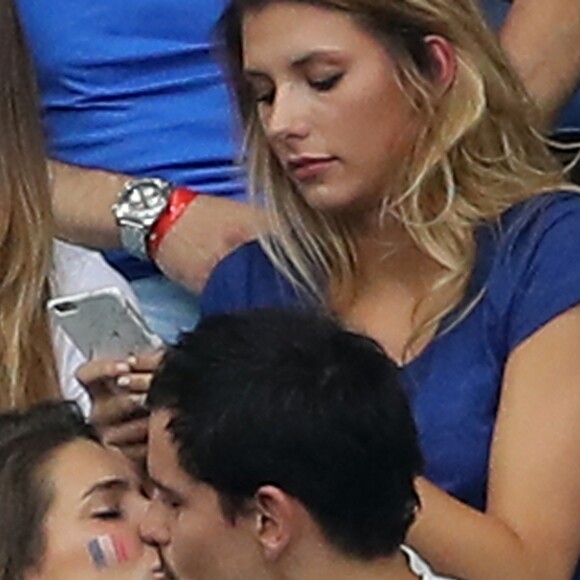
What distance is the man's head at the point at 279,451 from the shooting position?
2.21 metres

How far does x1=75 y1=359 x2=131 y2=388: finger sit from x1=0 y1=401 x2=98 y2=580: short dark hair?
42 mm

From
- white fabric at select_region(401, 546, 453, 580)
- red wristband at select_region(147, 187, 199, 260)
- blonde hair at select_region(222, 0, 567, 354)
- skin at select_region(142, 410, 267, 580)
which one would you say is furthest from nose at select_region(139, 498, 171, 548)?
red wristband at select_region(147, 187, 199, 260)

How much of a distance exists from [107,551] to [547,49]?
0.92 metres

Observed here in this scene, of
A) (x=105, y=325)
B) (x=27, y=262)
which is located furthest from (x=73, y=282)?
(x=105, y=325)

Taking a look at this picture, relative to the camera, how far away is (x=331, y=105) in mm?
2568

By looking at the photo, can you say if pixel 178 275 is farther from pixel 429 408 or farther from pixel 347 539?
pixel 347 539

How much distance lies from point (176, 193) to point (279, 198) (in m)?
0.28

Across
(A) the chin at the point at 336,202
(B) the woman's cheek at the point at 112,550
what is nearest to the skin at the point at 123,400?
(B) the woman's cheek at the point at 112,550

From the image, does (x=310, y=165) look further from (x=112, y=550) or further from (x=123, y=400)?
(x=112, y=550)

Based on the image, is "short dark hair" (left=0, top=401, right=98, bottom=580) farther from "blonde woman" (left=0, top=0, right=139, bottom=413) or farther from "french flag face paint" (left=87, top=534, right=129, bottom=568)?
"blonde woman" (left=0, top=0, right=139, bottom=413)

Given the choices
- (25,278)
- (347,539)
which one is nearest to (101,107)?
(25,278)

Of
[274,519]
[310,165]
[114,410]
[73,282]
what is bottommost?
[73,282]

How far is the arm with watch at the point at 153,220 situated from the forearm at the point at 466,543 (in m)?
0.51

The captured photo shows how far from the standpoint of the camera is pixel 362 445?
7.30ft
